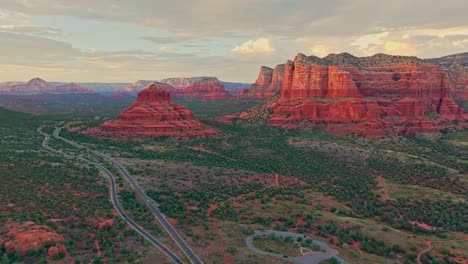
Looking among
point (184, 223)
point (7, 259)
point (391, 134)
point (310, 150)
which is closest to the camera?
point (7, 259)

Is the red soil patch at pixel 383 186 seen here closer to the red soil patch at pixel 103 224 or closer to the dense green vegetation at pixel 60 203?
the dense green vegetation at pixel 60 203

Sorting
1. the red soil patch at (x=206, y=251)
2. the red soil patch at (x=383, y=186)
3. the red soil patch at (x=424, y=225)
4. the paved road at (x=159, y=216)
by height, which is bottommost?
the red soil patch at (x=424, y=225)

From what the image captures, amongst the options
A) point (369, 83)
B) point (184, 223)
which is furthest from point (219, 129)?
point (184, 223)

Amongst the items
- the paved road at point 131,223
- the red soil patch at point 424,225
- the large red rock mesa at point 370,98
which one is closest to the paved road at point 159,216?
the paved road at point 131,223

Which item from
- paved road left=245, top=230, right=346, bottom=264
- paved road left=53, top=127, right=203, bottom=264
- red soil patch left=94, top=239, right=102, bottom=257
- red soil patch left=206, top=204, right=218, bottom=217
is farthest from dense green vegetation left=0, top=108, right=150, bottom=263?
paved road left=245, top=230, right=346, bottom=264

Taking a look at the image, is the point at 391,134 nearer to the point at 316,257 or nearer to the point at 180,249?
the point at 316,257

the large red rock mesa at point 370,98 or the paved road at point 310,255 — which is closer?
the paved road at point 310,255

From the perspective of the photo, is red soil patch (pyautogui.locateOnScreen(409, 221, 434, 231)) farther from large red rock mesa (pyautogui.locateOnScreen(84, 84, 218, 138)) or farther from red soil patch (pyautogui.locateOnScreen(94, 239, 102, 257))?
large red rock mesa (pyautogui.locateOnScreen(84, 84, 218, 138))
